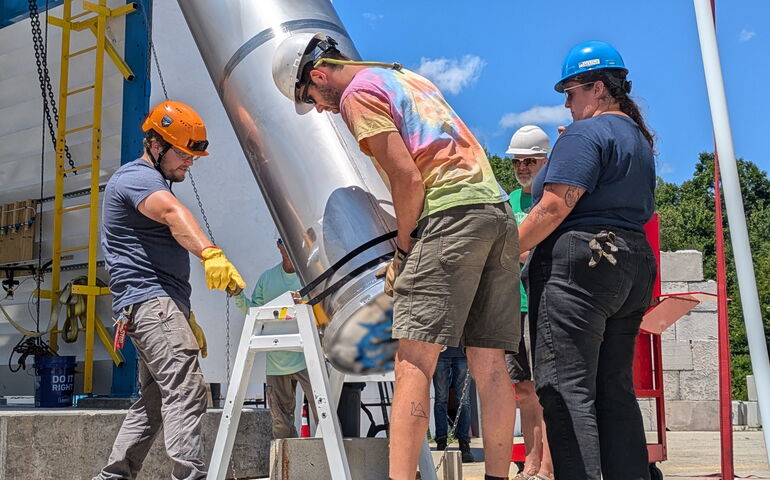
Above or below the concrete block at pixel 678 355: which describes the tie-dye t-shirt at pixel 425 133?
above

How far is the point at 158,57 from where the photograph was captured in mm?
7043

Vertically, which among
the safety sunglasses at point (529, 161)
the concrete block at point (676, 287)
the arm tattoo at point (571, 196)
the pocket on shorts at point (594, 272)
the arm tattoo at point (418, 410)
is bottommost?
the arm tattoo at point (418, 410)

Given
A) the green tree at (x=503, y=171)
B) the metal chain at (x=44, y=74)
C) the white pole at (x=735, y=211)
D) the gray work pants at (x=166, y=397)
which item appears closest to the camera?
the white pole at (x=735, y=211)

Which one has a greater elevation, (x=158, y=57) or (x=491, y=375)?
(x=158, y=57)

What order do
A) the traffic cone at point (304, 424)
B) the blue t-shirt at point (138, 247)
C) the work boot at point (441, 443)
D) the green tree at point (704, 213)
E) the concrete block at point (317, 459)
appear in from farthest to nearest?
the green tree at point (704, 213) → the traffic cone at point (304, 424) → the work boot at point (441, 443) → the blue t-shirt at point (138, 247) → the concrete block at point (317, 459)

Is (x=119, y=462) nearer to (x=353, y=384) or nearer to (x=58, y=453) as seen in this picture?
(x=58, y=453)

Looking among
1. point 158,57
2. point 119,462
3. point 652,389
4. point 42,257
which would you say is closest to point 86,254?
point 42,257

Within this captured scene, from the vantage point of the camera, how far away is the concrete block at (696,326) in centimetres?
1019

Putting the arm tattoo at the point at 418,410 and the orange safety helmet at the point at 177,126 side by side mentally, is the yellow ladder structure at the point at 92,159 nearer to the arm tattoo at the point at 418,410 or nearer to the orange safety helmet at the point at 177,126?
the orange safety helmet at the point at 177,126

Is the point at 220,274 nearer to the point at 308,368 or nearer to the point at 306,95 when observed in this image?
the point at 308,368

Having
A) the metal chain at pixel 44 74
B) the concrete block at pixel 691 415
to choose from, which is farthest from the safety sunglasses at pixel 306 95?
the concrete block at pixel 691 415

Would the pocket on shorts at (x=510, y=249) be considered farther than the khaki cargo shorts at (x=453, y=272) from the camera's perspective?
Yes

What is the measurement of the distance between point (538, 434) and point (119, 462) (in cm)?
178

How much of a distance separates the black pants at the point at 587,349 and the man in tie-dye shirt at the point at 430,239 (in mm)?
120
